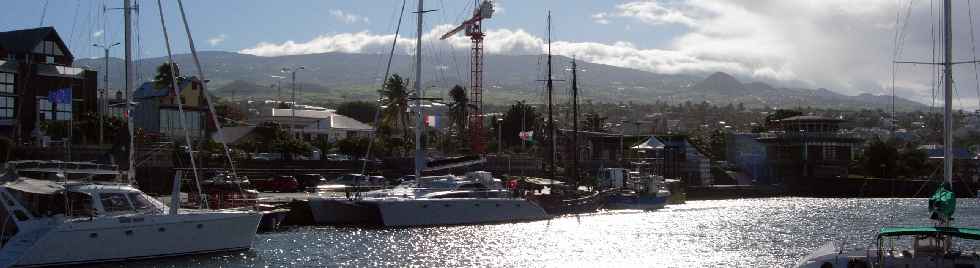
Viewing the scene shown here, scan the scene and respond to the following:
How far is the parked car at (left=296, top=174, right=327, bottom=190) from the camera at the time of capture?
78312 millimetres

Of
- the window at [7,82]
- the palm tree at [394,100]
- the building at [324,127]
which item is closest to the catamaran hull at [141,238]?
the window at [7,82]

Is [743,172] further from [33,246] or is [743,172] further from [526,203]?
[33,246]

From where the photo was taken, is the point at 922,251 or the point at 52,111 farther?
the point at 52,111

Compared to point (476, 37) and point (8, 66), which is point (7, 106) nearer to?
point (8, 66)

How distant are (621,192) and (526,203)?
2147 cm

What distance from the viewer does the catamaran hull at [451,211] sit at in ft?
194

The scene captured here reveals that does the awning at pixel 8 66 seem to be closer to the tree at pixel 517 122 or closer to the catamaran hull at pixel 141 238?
the catamaran hull at pixel 141 238

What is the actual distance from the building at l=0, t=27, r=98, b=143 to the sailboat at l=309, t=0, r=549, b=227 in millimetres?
31720

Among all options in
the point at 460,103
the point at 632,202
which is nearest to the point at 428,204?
the point at 632,202

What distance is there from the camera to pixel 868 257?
3062cm

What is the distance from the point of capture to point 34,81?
276 ft

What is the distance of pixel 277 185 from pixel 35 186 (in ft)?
111

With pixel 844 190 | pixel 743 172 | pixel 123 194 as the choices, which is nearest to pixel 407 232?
pixel 123 194

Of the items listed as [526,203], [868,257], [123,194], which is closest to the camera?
[868,257]
